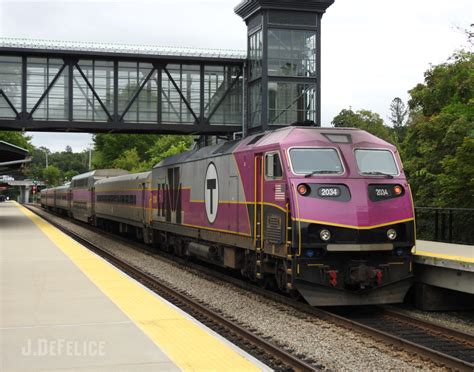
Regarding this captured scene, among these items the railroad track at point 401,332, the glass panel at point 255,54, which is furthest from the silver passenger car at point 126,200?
the railroad track at point 401,332

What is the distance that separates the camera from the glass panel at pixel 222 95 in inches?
1442

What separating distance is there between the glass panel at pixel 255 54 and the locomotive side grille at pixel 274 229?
954 inches

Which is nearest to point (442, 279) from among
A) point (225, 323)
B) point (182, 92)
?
point (225, 323)

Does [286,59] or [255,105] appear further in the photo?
[255,105]

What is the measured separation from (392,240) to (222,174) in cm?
488

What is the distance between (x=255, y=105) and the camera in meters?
36.5

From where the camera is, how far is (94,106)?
35.4 meters

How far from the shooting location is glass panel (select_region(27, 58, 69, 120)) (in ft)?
113

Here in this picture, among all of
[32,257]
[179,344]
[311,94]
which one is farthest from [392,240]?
[311,94]

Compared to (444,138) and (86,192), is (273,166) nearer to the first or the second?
(444,138)

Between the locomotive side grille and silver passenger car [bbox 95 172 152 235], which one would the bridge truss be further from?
the locomotive side grille

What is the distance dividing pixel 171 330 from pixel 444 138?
1664 cm

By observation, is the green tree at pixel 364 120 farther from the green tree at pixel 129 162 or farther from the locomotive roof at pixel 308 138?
the locomotive roof at pixel 308 138

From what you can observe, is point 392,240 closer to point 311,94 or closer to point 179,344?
point 179,344
